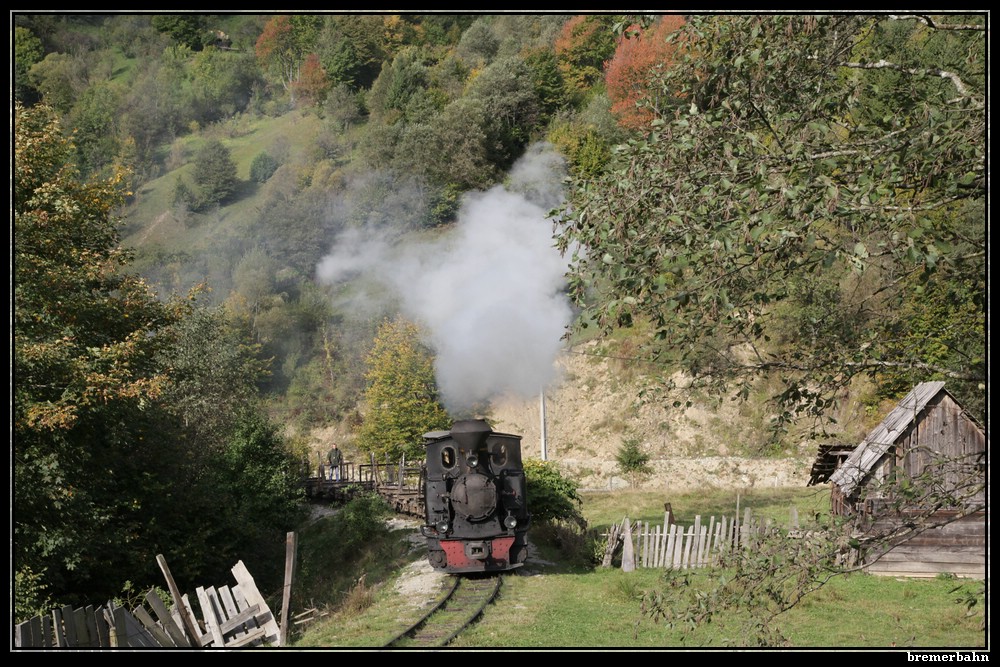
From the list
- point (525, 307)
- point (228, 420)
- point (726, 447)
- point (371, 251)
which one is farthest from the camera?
point (371, 251)

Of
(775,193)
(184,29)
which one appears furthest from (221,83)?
(775,193)

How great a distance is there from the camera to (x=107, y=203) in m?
16.2

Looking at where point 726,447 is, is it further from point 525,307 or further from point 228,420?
point 228,420

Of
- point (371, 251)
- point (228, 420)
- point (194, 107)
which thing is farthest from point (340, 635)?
point (194, 107)

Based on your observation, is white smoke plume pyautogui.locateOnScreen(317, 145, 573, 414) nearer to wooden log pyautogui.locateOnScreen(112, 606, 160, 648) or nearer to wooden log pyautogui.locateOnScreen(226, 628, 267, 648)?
wooden log pyautogui.locateOnScreen(226, 628, 267, 648)

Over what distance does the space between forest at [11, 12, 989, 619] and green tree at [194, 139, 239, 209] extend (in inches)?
8.5

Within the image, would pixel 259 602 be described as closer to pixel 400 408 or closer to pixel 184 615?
pixel 184 615

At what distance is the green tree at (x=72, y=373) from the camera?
12.9 metres

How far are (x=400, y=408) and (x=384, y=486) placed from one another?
17.4ft

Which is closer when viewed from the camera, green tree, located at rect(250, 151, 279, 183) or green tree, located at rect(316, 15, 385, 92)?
green tree, located at rect(250, 151, 279, 183)

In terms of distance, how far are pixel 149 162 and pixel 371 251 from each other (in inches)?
943

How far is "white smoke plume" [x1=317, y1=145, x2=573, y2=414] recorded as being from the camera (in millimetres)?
39938

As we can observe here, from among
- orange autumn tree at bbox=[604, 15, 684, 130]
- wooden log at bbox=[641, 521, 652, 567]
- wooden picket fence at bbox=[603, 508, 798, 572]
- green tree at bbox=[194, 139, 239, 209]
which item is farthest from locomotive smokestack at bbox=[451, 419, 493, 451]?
green tree at bbox=[194, 139, 239, 209]

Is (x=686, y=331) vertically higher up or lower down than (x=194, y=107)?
lower down
